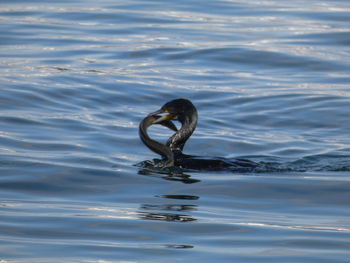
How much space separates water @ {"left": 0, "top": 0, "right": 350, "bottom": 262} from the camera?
25.1 feet

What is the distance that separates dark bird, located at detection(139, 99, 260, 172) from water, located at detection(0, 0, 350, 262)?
243 millimetres

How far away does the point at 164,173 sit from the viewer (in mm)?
10641

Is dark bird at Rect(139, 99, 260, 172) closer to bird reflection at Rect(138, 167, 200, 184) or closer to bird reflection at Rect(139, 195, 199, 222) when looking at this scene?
bird reflection at Rect(138, 167, 200, 184)

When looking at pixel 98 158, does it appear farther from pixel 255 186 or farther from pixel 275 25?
pixel 275 25

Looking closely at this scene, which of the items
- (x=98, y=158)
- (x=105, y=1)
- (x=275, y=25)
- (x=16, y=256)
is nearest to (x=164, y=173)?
(x=98, y=158)

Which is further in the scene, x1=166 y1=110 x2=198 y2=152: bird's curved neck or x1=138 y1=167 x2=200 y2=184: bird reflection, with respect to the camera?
x1=166 y1=110 x2=198 y2=152: bird's curved neck

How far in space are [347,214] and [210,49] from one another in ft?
42.0

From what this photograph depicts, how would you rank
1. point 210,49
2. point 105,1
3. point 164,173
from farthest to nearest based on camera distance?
point 105,1 < point 210,49 < point 164,173

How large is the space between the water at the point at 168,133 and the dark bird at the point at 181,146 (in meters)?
0.24

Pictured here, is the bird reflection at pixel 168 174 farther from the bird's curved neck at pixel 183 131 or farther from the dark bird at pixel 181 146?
the bird's curved neck at pixel 183 131

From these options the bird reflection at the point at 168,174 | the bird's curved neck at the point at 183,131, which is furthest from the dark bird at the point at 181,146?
the bird reflection at the point at 168,174

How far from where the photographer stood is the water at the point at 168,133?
25.1 feet

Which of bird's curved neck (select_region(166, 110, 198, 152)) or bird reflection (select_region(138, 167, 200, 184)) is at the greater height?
bird's curved neck (select_region(166, 110, 198, 152))

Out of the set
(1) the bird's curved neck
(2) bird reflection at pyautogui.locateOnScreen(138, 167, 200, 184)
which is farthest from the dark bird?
(2) bird reflection at pyautogui.locateOnScreen(138, 167, 200, 184)
